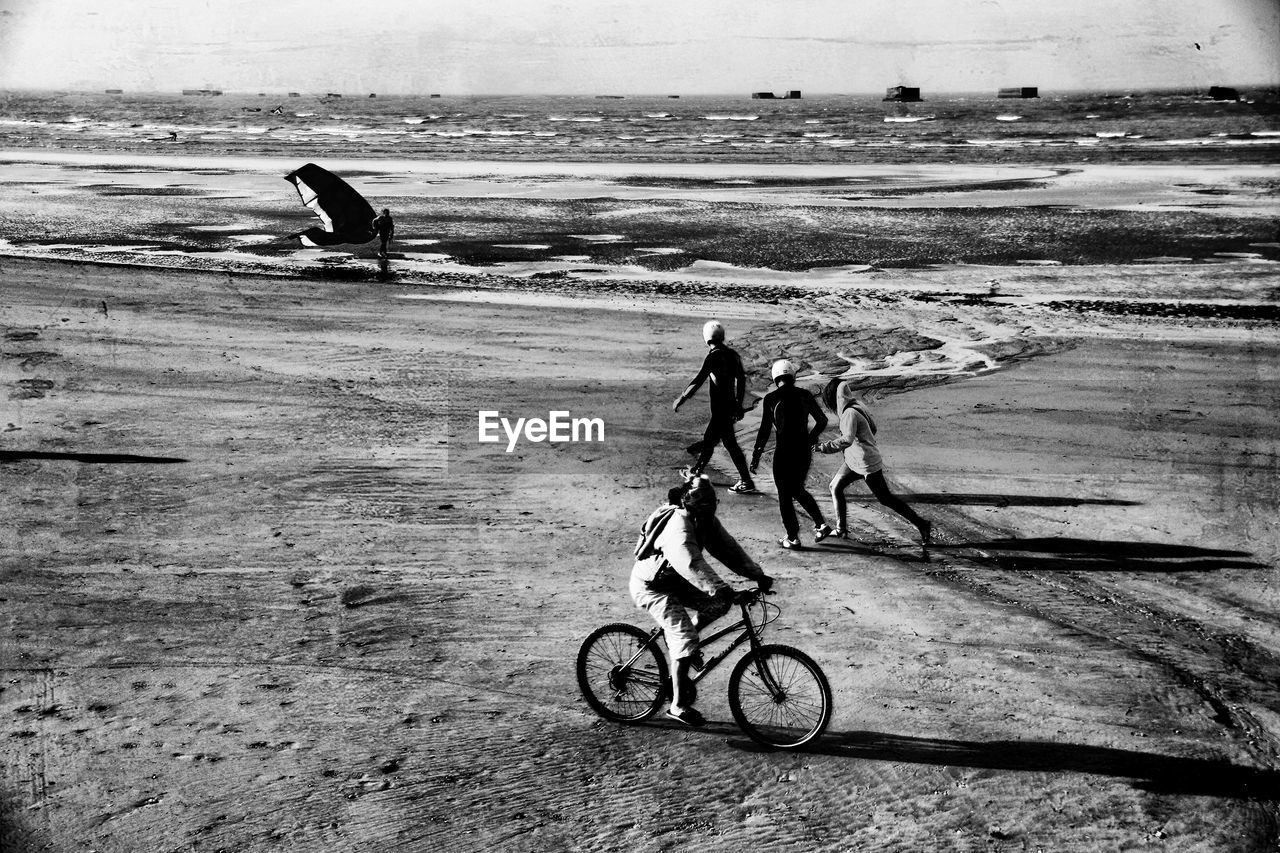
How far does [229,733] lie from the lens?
6.66 m

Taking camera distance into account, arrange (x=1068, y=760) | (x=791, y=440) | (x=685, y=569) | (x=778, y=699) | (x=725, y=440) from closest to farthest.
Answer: (x=685, y=569)
(x=1068, y=760)
(x=778, y=699)
(x=791, y=440)
(x=725, y=440)

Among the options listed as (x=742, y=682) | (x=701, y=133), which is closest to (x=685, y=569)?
(x=742, y=682)

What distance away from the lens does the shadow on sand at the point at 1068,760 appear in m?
6.07

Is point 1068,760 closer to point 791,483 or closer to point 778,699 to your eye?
point 778,699

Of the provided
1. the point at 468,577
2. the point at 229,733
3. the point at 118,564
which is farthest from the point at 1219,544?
the point at 118,564

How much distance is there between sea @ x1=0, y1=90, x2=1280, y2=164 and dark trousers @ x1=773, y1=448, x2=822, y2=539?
145 feet

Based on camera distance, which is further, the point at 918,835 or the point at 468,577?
the point at 468,577

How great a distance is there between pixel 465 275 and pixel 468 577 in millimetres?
15090

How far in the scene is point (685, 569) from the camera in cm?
606

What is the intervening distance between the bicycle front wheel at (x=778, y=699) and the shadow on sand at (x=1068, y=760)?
17cm

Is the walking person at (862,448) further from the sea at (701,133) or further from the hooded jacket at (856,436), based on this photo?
the sea at (701,133)

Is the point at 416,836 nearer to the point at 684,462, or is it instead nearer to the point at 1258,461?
the point at 684,462

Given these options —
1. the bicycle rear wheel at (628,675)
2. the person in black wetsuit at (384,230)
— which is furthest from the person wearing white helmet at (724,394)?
the person in black wetsuit at (384,230)

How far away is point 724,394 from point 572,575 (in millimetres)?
3000
